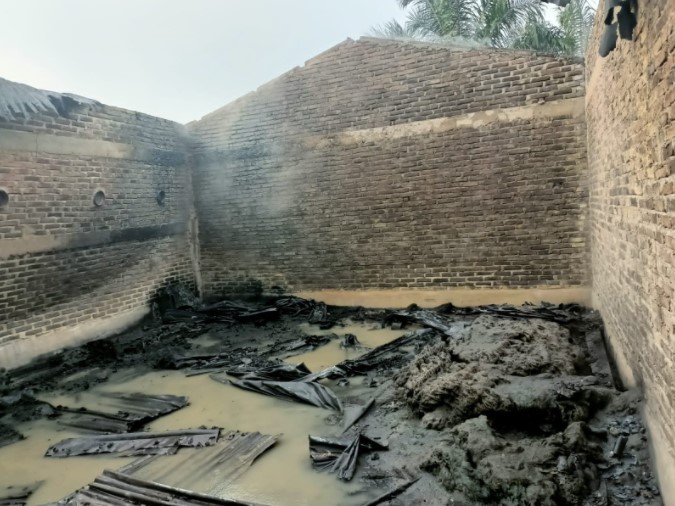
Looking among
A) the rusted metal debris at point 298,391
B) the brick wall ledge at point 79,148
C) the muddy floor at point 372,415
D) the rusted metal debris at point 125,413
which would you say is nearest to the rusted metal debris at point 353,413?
the muddy floor at point 372,415

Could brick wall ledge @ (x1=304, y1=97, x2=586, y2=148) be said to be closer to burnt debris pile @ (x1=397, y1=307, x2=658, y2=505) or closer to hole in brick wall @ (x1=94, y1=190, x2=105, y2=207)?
hole in brick wall @ (x1=94, y1=190, x2=105, y2=207)

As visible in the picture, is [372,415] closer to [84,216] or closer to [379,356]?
[379,356]

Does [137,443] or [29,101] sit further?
[29,101]

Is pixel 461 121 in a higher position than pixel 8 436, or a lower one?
higher

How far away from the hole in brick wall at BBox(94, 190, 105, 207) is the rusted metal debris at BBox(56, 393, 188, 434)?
382 centimetres

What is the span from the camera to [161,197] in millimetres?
9680

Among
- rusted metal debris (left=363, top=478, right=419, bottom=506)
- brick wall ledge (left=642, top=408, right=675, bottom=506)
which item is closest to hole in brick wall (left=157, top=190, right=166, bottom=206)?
rusted metal debris (left=363, top=478, right=419, bottom=506)

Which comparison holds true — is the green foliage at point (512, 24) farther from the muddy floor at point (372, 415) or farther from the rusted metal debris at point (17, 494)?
the rusted metal debris at point (17, 494)

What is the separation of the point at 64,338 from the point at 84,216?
2.09m

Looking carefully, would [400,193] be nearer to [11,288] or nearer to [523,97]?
[523,97]

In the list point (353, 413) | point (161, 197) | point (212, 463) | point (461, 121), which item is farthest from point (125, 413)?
point (461, 121)

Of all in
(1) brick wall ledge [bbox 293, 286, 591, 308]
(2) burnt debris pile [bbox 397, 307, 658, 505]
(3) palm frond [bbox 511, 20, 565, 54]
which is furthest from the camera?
(3) palm frond [bbox 511, 20, 565, 54]

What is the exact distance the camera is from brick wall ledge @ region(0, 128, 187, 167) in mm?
6783

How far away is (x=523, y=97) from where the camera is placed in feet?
25.8
